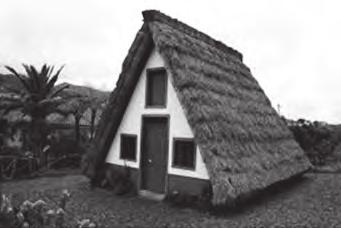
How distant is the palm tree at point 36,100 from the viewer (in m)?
12.4

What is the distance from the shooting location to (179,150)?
8328 mm

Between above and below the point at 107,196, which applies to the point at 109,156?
above

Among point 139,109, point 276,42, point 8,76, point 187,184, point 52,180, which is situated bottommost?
point 52,180

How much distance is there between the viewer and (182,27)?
1014cm

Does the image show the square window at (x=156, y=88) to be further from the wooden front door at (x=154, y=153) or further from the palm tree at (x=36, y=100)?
the palm tree at (x=36, y=100)

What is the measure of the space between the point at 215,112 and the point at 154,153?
2485mm

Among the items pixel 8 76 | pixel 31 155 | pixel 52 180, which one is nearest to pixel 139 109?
pixel 52 180

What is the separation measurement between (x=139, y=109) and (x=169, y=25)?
10.1ft

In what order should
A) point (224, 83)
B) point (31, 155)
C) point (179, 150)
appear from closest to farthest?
1. point (179, 150)
2. point (224, 83)
3. point (31, 155)

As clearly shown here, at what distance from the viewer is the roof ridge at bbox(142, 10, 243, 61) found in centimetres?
874

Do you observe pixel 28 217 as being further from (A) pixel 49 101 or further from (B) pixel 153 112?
(A) pixel 49 101

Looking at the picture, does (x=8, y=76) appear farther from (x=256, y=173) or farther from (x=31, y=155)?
(x=256, y=173)

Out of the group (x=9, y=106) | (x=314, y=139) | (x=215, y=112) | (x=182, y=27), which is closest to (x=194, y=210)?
(x=215, y=112)

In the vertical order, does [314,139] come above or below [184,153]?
above
